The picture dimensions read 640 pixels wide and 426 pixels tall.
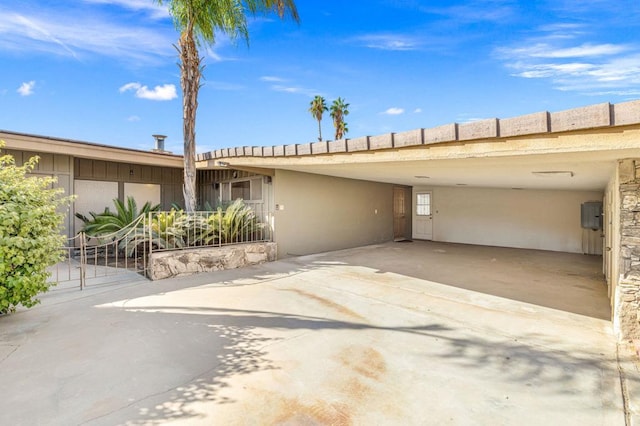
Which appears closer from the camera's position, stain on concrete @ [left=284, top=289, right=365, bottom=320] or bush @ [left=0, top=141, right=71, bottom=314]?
bush @ [left=0, top=141, right=71, bottom=314]

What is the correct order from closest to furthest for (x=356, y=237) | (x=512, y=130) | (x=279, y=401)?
(x=279, y=401) < (x=512, y=130) < (x=356, y=237)

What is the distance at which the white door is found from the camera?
13.4 meters

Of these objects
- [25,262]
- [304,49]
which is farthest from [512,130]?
[304,49]

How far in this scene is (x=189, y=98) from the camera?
8656 millimetres

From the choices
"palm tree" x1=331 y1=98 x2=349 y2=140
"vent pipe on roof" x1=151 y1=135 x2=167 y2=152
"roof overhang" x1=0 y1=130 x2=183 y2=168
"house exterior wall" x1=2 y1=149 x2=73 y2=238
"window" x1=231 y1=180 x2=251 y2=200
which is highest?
"palm tree" x1=331 y1=98 x2=349 y2=140

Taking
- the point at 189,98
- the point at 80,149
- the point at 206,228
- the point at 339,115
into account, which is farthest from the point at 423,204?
the point at 339,115

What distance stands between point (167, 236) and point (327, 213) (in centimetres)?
499

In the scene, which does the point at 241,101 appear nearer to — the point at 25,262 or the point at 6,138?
the point at 6,138

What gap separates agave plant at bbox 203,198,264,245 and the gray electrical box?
9.29 meters

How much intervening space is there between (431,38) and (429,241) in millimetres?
7949

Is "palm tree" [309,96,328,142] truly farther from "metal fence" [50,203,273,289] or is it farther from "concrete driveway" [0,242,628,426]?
"concrete driveway" [0,242,628,426]

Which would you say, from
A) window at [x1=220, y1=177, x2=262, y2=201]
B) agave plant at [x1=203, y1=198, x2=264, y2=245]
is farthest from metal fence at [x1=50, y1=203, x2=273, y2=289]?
window at [x1=220, y1=177, x2=262, y2=201]

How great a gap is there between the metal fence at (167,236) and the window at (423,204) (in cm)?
768

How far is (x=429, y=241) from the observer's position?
13008 millimetres
